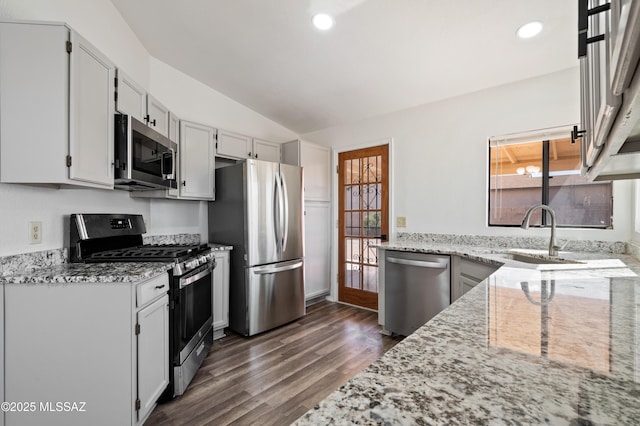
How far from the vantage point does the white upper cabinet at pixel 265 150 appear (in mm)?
3562

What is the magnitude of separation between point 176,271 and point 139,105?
1.37 meters

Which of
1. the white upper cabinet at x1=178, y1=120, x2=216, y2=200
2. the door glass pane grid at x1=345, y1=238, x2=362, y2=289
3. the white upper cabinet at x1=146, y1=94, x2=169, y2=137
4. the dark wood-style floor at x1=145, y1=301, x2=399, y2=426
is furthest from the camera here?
the door glass pane grid at x1=345, y1=238, x2=362, y2=289

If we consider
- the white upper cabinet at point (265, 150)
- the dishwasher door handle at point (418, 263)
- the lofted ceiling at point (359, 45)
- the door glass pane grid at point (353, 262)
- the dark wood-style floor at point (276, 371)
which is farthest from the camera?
the door glass pane grid at point (353, 262)

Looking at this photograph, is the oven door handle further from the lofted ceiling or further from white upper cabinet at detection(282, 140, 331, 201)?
the lofted ceiling

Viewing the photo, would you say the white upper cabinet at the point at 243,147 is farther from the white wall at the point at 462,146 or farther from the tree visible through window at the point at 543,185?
the tree visible through window at the point at 543,185

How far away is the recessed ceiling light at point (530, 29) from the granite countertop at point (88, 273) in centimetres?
294

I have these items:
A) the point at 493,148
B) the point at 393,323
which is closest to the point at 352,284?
the point at 393,323

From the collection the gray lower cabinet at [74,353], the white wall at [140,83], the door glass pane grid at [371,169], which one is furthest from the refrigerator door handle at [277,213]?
the gray lower cabinet at [74,353]

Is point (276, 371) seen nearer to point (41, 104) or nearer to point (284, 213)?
point (284, 213)

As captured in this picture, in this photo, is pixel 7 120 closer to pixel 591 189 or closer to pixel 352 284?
pixel 352 284

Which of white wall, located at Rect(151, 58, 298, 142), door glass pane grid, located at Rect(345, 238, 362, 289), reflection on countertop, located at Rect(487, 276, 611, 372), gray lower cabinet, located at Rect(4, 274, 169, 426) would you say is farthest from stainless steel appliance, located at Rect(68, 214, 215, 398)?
door glass pane grid, located at Rect(345, 238, 362, 289)

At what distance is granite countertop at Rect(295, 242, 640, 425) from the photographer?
0.40m

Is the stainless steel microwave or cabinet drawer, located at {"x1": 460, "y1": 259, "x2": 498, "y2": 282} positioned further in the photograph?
cabinet drawer, located at {"x1": 460, "y1": 259, "x2": 498, "y2": 282}

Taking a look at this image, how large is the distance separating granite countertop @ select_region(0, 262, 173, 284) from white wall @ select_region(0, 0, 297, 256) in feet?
0.57
